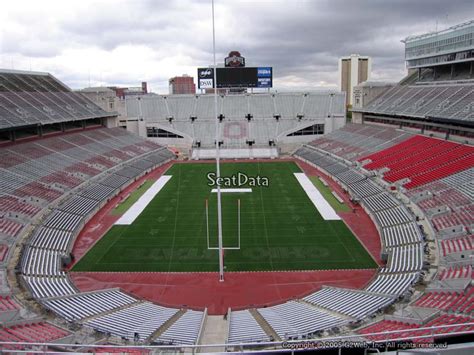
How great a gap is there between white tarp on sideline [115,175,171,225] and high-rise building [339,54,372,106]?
346ft

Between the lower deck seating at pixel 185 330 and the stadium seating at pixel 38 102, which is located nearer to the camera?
the lower deck seating at pixel 185 330

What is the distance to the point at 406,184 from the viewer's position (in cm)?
2795

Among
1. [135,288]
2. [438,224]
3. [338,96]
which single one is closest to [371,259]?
[438,224]

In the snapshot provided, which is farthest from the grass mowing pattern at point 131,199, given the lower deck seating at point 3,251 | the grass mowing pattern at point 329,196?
the grass mowing pattern at point 329,196

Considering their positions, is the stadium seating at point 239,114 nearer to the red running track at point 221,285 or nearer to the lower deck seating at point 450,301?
the red running track at point 221,285

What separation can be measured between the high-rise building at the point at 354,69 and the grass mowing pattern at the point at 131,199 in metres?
107

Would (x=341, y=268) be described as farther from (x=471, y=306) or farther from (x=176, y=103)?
(x=176, y=103)

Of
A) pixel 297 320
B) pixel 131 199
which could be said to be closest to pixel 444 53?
pixel 131 199

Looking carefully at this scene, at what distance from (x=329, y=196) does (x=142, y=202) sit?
15.5 metres

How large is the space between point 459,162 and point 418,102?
14.5 metres

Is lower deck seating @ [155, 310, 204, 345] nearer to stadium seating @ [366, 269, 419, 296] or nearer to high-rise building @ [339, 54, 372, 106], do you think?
stadium seating @ [366, 269, 419, 296]

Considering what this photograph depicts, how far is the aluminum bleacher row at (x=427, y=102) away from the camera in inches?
1307

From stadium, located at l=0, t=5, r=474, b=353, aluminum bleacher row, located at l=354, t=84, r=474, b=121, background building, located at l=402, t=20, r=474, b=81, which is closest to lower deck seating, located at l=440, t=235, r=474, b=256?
stadium, located at l=0, t=5, r=474, b=353

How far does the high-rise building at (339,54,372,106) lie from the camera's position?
12838cm
